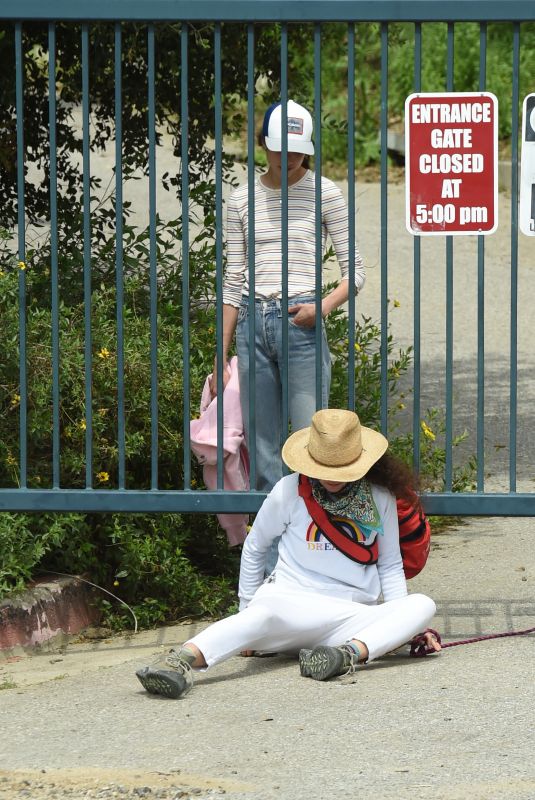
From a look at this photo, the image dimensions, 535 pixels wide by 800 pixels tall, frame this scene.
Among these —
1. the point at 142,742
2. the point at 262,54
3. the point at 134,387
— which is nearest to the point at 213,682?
the point at 142,742

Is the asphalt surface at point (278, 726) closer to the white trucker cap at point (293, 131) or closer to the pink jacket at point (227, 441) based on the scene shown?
the pink jacket at point (227, 441)

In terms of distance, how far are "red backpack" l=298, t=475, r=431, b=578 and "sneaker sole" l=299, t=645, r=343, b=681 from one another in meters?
0.35

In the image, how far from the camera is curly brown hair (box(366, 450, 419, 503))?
4.44 meters

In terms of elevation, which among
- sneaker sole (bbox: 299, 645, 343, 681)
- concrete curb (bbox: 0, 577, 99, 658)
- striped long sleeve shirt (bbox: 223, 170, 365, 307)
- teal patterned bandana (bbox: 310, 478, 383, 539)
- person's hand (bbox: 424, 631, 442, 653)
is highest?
striped long sleeve shirt (bbox: 223, 170, 365, 307)

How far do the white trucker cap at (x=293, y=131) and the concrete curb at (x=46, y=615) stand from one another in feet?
5.72

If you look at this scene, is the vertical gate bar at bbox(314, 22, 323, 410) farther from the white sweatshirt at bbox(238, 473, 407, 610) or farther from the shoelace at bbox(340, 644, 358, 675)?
the shoelace at bbox(340, 644, 358, 675)

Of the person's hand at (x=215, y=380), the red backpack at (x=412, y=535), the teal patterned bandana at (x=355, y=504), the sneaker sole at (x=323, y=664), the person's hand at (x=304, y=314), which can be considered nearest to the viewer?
the sneaker sole at (x=323, y=664)

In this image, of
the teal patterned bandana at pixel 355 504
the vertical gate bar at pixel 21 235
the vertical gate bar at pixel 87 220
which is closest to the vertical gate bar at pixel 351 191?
the teal patterned bandana at pixel 355 504

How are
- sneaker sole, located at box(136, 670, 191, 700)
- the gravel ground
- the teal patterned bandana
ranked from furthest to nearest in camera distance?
the teal patterned bandana
sneaker sole, located at box(136, 670, 191, 700)
the gravel ground

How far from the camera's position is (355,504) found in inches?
172

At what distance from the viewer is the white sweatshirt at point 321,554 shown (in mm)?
4414

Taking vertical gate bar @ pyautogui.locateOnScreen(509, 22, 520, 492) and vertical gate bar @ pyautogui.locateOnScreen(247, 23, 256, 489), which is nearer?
vertical gate bar @ pyautogui.locateOnScreen(509, 22, 520, 492)

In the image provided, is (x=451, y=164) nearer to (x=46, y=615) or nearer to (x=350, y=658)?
(x=350, y=658)

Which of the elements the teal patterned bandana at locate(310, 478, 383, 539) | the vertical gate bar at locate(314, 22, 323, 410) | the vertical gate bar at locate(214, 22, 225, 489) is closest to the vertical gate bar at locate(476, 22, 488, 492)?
the teal patterned bandana at locate(310, 478, 383, 539)
